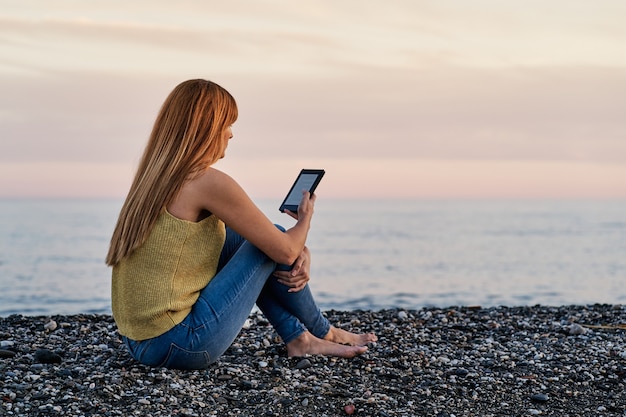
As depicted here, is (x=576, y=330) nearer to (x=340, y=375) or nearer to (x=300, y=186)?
(x=340, y=375)

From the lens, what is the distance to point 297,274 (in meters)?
5.06

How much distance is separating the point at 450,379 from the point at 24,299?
1512 cm

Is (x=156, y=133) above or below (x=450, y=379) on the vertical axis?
above

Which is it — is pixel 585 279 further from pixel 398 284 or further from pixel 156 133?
pixel 156 133

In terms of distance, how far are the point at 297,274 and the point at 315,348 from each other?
2.40 feet

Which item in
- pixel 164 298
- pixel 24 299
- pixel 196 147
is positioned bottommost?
pixel 24 299

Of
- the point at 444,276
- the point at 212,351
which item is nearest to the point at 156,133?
the point at 212,351

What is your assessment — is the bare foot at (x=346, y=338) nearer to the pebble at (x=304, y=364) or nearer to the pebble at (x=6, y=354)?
the pebble at (x=304, y=364)

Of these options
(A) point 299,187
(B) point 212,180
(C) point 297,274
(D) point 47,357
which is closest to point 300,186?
(A) point 299,187

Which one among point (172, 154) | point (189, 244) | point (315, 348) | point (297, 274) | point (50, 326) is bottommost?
point (50, 326)

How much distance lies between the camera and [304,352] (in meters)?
5.44

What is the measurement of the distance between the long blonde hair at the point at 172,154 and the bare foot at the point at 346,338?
1.90 metres

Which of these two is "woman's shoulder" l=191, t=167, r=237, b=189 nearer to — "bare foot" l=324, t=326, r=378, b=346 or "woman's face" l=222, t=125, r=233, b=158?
"woman's face" l=222, t=125, r=233, b=158

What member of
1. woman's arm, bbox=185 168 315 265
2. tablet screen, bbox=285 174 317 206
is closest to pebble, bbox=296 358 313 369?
woman's arm, bbox=185 168 315 265
